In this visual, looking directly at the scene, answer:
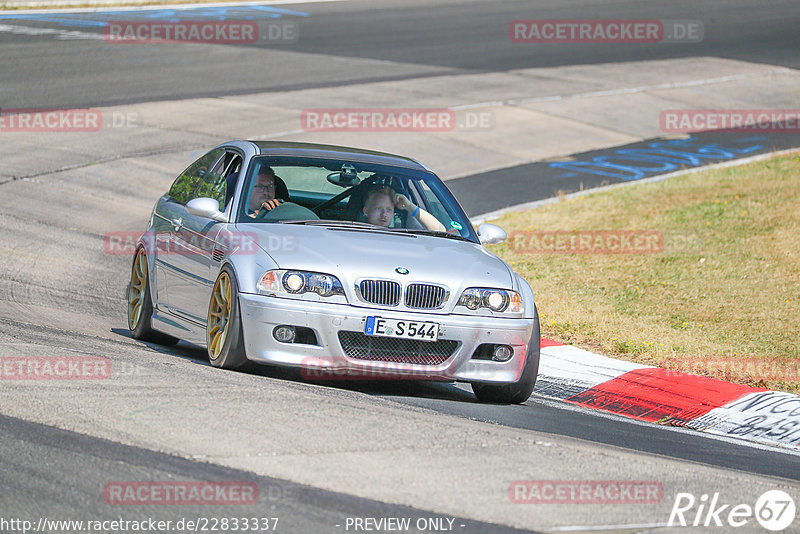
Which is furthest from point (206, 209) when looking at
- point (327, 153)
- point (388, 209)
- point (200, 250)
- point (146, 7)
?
point (146, 7)

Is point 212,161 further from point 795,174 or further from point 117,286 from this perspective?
point 795,174

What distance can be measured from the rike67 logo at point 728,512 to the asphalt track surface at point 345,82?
33.3 inches

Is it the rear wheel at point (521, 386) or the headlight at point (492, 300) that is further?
the rear wheel at point (521, 386)

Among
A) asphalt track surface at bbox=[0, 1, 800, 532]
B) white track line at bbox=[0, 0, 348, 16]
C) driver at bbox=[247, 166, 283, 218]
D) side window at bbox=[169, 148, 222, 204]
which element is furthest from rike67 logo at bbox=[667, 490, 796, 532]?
white track line at bbox=[0, 0, 348, 16]

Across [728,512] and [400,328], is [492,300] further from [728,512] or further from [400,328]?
[728,512]

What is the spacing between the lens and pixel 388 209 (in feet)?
27.6

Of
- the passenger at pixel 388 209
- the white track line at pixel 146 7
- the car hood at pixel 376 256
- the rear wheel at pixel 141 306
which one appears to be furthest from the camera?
the white track line at pixel 146 7

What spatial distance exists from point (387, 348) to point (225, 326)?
1.04m

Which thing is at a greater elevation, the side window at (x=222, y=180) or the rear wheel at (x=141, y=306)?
the side window at (x=222, y=180)

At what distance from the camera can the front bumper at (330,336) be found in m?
7.07

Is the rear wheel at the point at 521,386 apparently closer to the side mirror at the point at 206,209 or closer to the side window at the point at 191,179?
the side mirror at the point at 206,209

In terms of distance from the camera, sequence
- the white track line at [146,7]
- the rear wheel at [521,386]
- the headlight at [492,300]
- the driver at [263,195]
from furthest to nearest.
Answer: the white track line at [146,7], the driver at [263,195], the rear wheel at [521,386], the headlight at [492,300]

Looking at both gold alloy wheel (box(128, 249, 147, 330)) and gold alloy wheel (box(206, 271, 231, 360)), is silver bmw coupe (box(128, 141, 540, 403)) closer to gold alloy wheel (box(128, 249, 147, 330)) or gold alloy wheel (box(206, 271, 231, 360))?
gold alloy wheel (box(206, 271, 231, 360))

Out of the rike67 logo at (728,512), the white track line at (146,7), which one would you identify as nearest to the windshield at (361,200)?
the rike67 logo at (728,512)
